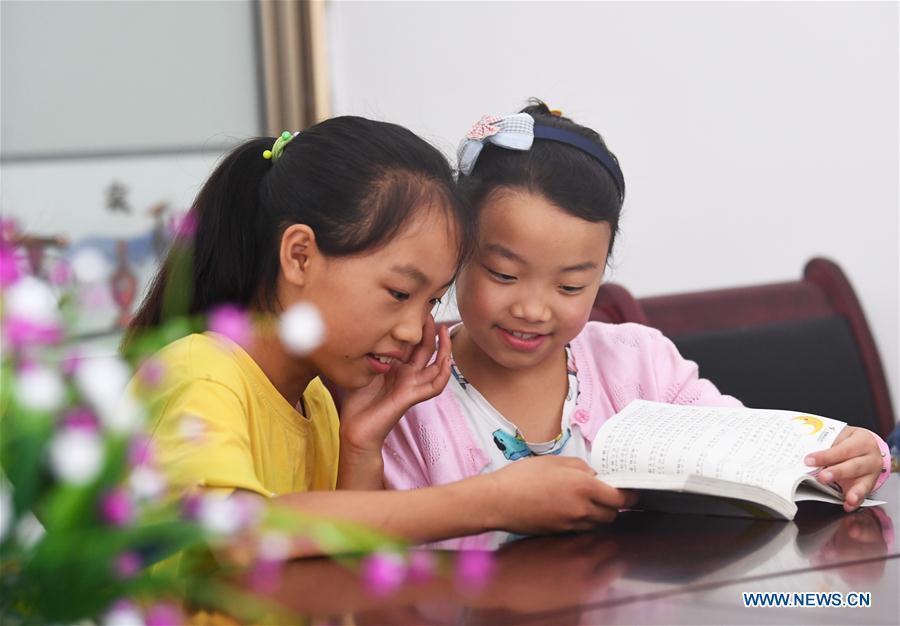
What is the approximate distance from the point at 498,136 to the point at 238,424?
1.89ft

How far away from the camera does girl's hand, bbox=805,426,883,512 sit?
1.26m

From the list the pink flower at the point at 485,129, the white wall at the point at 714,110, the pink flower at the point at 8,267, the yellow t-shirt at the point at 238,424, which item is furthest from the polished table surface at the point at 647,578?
the white wall at the point at 714,110

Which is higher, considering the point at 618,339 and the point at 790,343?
the point at 618,339

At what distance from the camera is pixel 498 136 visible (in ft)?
5.21

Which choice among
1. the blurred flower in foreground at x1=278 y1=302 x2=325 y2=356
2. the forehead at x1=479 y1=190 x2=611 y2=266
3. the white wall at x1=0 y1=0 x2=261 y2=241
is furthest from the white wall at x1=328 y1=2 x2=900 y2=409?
the blurred flower in foreground at x1=278 y1=302 x2=325 y2=356

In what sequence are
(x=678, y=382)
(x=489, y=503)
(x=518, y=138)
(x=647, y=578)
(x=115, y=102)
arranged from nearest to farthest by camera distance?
1. (x=647, y=578)
2. (x=489, y=503)
3. (x=518, y=138)
4. (x=678, y=382)
5. (x=115, y=102)

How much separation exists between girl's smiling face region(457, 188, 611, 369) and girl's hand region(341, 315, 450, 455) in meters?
0.08

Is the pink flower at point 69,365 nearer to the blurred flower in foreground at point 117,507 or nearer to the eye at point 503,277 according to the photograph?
the blurred flower in foreground at point 117,507

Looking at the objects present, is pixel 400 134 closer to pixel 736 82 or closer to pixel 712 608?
pixel 712 608

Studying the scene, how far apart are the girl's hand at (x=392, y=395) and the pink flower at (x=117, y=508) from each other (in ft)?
2.94

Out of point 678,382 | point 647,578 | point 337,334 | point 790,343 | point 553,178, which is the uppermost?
point 553,178

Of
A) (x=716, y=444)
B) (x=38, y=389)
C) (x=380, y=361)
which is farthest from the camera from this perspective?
(x=380, y=361)

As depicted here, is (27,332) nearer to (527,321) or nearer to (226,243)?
(226,243)

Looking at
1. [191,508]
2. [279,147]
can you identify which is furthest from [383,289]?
[191,508]
